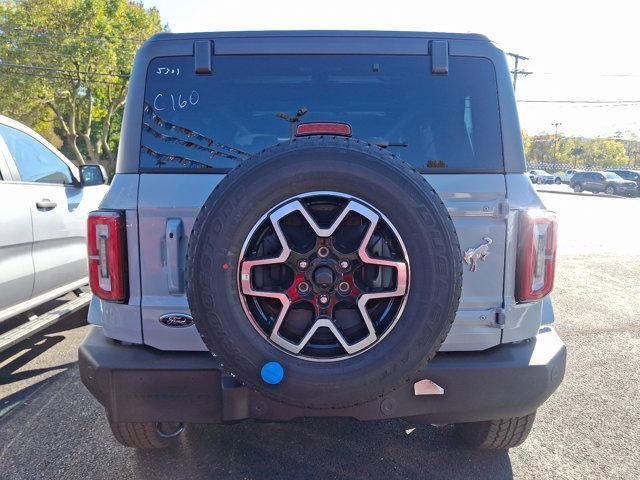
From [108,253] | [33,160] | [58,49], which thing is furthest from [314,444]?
[58,49]

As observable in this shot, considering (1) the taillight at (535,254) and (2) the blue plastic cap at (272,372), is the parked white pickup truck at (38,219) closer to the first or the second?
(2) the blue plastic cap at (272,372)

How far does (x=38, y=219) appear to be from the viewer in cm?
399

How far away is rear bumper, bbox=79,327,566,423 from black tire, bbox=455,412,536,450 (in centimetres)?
44

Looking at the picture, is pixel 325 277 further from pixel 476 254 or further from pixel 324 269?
pixel 476 254

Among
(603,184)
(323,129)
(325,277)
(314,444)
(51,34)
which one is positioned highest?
(51,34)

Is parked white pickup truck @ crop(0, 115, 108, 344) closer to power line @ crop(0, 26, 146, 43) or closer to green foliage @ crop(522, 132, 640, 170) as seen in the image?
power line @ crop(0, 26, 146, 43)

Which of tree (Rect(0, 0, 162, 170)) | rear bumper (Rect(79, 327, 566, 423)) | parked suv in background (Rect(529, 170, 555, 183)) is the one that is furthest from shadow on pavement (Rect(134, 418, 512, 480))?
parked suv in background (Rect(529, 170, 555, 183))

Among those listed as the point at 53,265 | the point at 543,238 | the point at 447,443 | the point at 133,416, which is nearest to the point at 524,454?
the point at 447,443

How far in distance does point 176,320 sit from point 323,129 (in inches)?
40.9

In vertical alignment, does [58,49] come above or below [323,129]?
above

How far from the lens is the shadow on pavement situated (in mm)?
2629

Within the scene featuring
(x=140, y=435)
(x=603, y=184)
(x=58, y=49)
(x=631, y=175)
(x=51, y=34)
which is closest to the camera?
(x=140, y=435)

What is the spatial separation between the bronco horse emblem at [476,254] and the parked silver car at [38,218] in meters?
3.20

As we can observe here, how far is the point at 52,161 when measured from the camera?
14.7 feet
